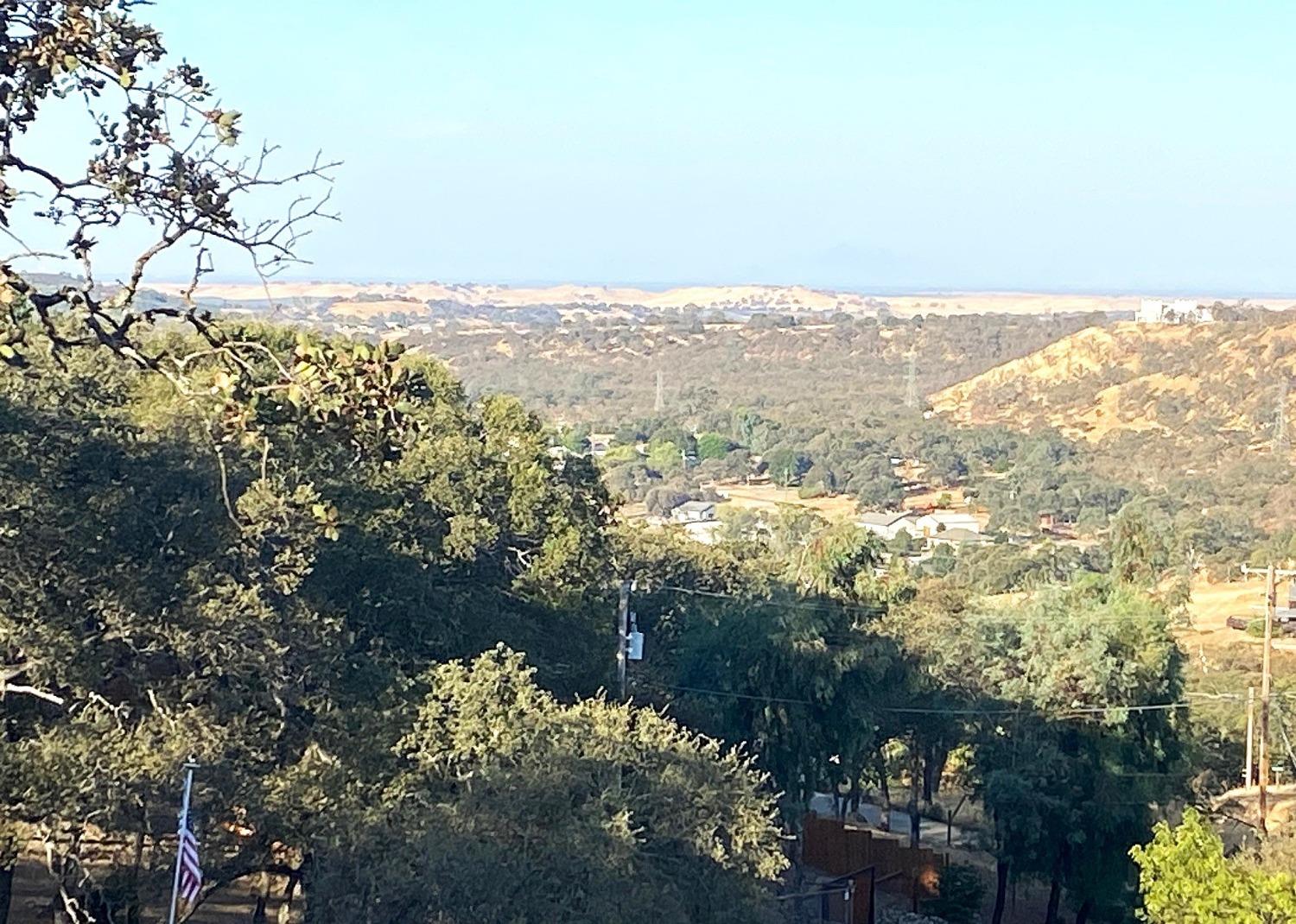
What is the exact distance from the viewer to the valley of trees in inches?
200

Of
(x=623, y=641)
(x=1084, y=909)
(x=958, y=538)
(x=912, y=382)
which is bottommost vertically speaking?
(x=958, y=538)

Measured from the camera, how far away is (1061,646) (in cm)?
2517

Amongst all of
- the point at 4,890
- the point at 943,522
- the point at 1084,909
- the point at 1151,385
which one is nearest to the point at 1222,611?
the point at 943,522

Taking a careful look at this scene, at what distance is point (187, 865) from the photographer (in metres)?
13.1

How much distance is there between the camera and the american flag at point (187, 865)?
13094mm

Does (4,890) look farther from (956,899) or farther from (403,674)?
(956,899)

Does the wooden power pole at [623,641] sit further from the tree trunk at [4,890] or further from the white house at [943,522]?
the white house at [943,522]

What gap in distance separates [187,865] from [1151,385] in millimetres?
106941

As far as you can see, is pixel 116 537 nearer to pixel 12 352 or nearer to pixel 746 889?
pixel 746 889

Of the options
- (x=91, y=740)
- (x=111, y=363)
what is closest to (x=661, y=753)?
(x=91, y=740)

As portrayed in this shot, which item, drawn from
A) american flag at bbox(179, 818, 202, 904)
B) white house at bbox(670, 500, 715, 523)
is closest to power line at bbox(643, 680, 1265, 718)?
american flag at bbox(179, 818, 202, 904)

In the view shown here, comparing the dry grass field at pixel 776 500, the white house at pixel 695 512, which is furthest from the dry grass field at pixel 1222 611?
the white house at pixel 695 512

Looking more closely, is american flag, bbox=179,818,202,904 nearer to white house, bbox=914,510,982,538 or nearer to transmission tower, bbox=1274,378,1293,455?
white house, bbox=914,510,982,538

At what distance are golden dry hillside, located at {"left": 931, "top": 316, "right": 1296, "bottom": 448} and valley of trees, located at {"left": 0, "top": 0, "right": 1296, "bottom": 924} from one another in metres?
76.8
